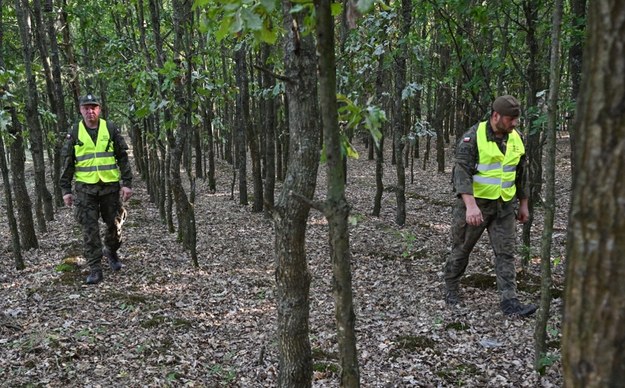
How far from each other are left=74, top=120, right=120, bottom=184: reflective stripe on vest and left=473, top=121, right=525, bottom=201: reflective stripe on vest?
204 inches

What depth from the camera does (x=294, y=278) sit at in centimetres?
358

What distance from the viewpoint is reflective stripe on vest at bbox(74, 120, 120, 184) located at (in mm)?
6863

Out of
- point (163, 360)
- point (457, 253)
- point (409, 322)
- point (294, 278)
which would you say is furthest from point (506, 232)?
point (163, 360)

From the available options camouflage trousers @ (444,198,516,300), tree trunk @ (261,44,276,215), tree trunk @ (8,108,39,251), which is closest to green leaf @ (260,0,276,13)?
camouflage trousers @ (444,198,516,300)

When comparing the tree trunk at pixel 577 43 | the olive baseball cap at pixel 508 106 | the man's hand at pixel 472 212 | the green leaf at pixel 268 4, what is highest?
the tree trunk at pixel 577 43

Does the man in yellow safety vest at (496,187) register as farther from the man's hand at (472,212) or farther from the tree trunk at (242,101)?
the tree trunk at (242,101)

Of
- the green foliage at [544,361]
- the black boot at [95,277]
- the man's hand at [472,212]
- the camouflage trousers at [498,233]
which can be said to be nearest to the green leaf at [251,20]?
the green foliage at [544,361]

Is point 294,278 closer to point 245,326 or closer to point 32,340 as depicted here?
point 245,326

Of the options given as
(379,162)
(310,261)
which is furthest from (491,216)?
(379,162)

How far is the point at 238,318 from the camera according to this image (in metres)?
6.20

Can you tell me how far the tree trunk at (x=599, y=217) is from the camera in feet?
4.33

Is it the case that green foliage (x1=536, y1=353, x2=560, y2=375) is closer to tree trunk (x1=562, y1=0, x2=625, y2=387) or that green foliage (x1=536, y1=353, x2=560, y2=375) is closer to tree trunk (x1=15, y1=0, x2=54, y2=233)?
tree trunk (x1=562, y1=0, x2=625, y2=387)

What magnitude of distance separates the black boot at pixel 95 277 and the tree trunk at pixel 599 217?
683 cm

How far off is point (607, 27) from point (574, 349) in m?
0.98
